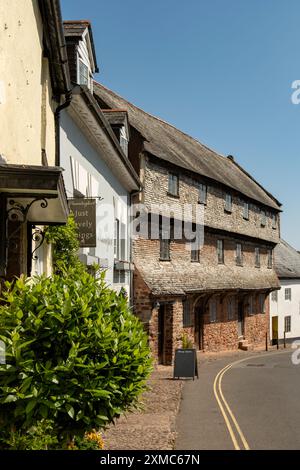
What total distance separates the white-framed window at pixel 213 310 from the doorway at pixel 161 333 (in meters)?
5.66

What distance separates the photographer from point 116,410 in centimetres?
Answer: 602

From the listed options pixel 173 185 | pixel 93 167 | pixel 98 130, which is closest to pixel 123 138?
pixel 93 167

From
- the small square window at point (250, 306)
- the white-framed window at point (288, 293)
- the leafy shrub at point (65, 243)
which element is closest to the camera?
the leafy shrub at point (65, 243)

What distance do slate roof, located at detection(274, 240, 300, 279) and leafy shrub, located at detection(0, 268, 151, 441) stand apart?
39.9m

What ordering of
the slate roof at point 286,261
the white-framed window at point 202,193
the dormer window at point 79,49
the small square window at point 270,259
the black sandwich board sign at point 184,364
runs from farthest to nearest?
1. the slate roof at point 286,261
2. the small square window at point 270,259
3. the white-framed window at point 202,193
4. the black sandwich board sign at point 184,364
5. the dormer window at point 79,49

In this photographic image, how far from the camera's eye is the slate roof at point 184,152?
25750mm

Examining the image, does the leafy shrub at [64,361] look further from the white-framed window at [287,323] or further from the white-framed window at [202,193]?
the white-framed window at [287,323]

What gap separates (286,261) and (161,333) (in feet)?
87.4

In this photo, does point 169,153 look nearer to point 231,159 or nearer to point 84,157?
point 84,157

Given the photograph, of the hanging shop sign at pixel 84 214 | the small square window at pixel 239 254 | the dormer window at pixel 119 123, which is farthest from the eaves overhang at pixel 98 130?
the small square window at pixel 239 254

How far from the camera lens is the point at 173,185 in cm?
2628

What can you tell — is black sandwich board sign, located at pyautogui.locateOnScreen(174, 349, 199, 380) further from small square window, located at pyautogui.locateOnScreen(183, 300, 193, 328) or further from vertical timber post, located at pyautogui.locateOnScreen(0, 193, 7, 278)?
vertical timber post, located at pyautogui.locateOnScreen(0, 193, 7, 278)

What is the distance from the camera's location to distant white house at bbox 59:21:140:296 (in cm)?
1289

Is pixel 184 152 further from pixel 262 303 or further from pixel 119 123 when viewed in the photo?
pixel 262 303
